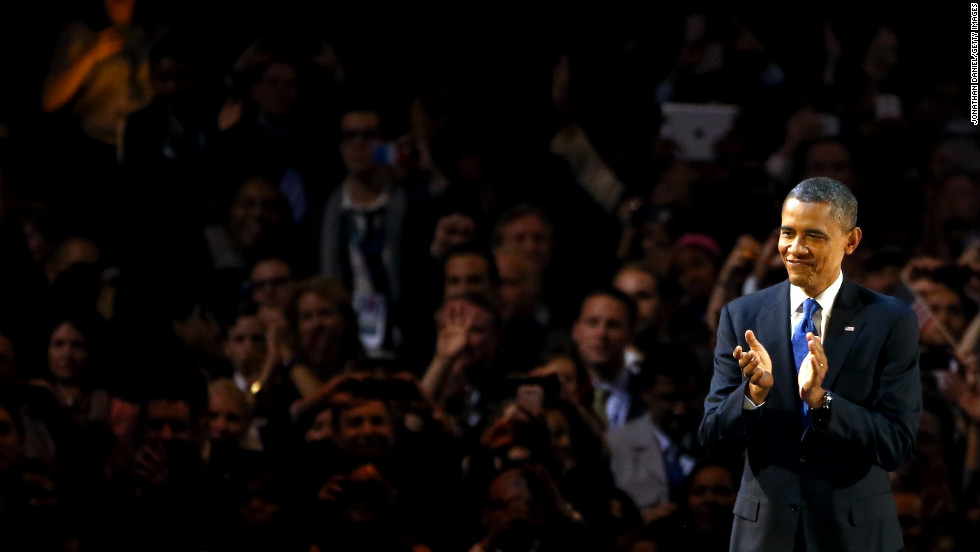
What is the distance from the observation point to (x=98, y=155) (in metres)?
6.90

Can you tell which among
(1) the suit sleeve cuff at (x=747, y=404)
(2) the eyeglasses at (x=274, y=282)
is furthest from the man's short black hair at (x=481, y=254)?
(1) the suit sleeve cuff at (x=747, y=404)

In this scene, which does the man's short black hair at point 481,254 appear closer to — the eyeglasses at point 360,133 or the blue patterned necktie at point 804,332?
the eyeglasses at point 360,133

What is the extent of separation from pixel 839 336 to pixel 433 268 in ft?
12.6

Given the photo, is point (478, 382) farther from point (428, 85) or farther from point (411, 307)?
point (428, 85)

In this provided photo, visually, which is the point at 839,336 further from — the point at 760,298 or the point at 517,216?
the point at 517,216

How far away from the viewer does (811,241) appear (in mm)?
2691

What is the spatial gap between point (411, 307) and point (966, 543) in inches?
100

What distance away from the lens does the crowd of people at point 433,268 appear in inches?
217

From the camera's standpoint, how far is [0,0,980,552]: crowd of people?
551 cm

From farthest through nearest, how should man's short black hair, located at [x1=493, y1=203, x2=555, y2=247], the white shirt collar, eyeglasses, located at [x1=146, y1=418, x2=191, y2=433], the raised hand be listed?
man's short black hair, located at [x1=493, y1=203, x2=555, y2=247], eyeglasses, located at [x1=146, y1=418, x2=191, y2=433], the white shirt collar, the raised hand

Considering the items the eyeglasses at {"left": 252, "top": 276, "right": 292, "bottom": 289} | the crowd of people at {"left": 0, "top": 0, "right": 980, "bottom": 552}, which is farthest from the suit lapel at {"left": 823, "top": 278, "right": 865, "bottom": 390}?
the eyeglasses at {"left": 252, "top": 276, "right": 292, "bottom": 289}

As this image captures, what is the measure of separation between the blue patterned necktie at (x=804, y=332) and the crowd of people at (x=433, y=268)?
274 cm

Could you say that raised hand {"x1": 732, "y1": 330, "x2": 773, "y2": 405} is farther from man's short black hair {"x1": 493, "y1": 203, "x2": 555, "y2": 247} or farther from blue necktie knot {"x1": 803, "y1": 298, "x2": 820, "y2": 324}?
man's short black hair {"x1": 493, "y1": 203, "x2": 555, "y2": 247}

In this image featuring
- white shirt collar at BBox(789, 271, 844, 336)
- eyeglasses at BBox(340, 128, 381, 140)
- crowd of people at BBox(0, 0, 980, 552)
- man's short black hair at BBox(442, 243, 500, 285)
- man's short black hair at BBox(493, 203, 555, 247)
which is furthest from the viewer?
eyeglasses at BBox(340, 128, 381, 140)
